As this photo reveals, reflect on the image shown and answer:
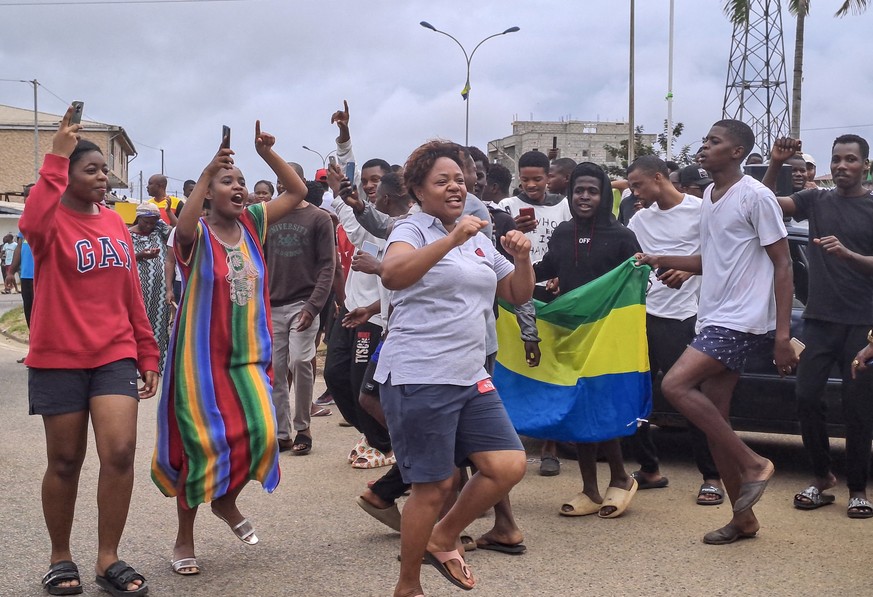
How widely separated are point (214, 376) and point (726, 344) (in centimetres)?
257

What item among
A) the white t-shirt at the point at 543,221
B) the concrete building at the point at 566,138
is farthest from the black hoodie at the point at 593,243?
the concrete building at the point at 566,138

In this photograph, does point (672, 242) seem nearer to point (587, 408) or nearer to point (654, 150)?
point (587, 408)

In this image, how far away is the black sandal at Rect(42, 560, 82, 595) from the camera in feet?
15.9

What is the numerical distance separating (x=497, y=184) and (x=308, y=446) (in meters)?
2.42

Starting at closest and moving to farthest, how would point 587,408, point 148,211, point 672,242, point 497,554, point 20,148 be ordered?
point 497,554, point 587,408, point 672,242, point 148,211, point 20,148

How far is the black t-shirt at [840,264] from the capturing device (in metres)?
6.25

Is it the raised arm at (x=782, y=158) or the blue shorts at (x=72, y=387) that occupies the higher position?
the raised arm at (x=782, y=158)

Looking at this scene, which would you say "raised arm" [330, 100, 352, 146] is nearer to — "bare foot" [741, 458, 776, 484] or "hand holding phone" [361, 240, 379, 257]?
"hand holding phone" [361, 240, 379, 257]

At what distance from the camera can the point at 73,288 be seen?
491 cm

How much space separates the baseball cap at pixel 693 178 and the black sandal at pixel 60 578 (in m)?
5.84

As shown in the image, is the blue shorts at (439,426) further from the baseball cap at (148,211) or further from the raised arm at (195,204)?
the baseball cap at (148,211)

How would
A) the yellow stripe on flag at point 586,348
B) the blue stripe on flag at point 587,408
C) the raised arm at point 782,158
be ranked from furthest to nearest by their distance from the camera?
the yellow stripe on flag at point 586,348 < the blue stripe on flag at point 587,408 < the raised arm at point 782,158

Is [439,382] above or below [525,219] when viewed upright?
below

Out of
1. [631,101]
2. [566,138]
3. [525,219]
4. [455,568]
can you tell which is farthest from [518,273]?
[566,138]
